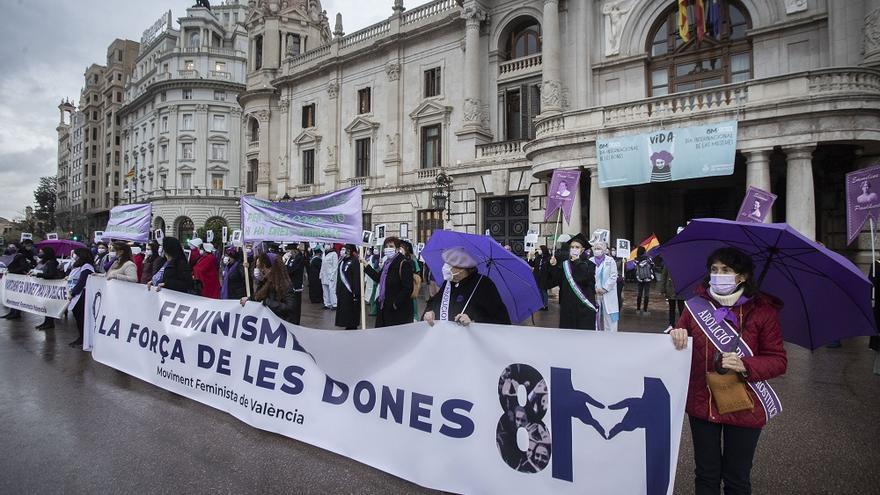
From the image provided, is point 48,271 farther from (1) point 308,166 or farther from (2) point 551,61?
(1) point 308,166

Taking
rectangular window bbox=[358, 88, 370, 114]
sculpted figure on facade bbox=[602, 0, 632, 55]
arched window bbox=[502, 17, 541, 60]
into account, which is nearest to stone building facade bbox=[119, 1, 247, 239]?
rectangular window bbox=[358, 88, 370, 114]

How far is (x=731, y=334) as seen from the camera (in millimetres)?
2773

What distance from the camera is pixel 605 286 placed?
305 inches

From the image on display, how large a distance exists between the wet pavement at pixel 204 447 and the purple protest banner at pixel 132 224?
353cm

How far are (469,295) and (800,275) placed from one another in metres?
2.48

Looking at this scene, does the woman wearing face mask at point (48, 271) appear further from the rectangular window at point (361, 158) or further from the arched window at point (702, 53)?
the rectangular window at point (361, 158)

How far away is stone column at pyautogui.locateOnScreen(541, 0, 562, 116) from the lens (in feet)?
69.4

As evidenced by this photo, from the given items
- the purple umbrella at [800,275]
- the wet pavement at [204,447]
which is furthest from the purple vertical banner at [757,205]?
the purple umbrella at [800,275]

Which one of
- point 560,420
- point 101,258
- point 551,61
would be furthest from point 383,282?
point 551,61

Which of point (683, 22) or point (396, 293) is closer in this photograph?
point (396, 293)

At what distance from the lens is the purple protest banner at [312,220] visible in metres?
6.14

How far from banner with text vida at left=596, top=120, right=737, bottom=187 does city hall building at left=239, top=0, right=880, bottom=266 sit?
0.42 m

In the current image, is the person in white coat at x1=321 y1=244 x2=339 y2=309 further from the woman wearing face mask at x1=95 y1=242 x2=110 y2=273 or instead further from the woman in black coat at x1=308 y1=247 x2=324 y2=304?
the woman wearing face mask at x1=95 y1=242 x2=110 y2=273

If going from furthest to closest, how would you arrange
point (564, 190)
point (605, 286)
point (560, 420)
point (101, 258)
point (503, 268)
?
point (564, 190)
point (101, 258)
point (605, 286)
point (503, 268)
point (560, 420)
